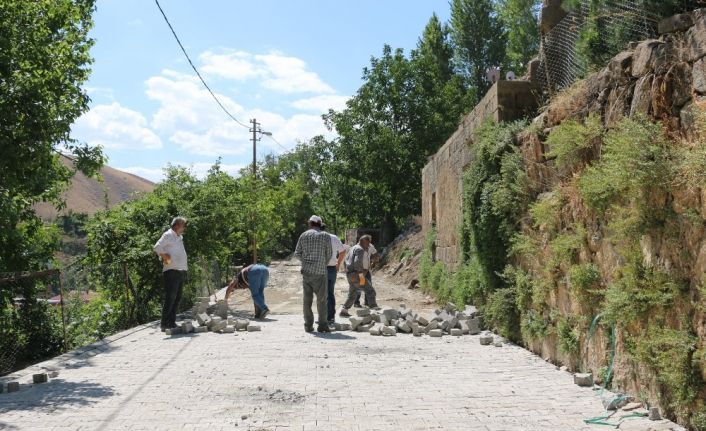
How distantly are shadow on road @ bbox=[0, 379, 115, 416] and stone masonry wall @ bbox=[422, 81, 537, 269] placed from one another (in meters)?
6.85

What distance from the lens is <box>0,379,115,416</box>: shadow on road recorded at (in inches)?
234

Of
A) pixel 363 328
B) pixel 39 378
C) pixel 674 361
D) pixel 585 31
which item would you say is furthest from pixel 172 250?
pixel 674 361

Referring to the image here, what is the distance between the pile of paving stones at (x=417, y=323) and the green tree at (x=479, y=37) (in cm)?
3486

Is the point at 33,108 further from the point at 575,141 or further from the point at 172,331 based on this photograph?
the point at 575,141

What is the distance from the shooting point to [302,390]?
6.44 m

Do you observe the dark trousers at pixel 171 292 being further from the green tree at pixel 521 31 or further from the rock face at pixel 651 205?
the green tree at pixel 521 31

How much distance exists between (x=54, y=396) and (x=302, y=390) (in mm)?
2301

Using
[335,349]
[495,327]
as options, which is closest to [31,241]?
[335,349]

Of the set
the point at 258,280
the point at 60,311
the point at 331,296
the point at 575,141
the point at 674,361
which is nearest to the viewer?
the point at 674,361

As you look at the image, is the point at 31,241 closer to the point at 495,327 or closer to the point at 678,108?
the point at 495,327

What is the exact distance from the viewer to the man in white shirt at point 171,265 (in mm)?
10906

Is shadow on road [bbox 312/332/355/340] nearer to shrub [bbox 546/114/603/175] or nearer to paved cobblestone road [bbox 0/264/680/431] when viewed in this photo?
paved cobblestone road [bbox 0/264/680/431]

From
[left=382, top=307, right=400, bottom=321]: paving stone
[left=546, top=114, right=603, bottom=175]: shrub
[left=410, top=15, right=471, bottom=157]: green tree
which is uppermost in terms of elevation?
[left=410, top=15, right=471, bottom=157]: green tree

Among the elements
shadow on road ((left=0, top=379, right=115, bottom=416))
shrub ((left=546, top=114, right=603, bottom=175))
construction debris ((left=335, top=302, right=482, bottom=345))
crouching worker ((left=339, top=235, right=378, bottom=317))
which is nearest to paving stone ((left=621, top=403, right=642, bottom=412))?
shrub ((left=546, top=114, right=603, bottom=175))
